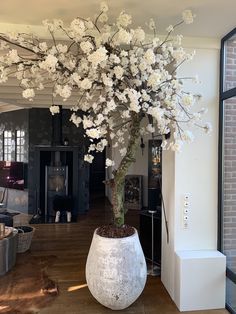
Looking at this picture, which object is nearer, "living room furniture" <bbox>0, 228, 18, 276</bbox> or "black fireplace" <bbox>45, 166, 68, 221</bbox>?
"living room furniture" <bbox>0, 228, 18, 276</bbox>

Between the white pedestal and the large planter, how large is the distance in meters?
0.46

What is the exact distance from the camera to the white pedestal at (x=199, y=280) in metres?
3.29

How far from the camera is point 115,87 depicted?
277cm

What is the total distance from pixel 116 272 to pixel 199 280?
948mm

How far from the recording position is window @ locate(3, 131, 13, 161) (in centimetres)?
877

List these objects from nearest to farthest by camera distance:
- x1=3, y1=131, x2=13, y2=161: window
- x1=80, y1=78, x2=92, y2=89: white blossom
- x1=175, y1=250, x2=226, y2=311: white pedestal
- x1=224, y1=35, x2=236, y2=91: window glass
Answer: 1. x1=80, y1=78, x2=92, y2=89: white blossom
2. x1=175, y1=250, x2=226, y2=311: white pedestal
3. x1=224, y1=35, x2=236, y2=91: window glass
4. x1=3, y1=131, x2=13, y2=161: window

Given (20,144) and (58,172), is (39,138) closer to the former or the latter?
(20,144)

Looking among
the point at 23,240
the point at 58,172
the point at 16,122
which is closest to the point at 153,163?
the point at 58,172

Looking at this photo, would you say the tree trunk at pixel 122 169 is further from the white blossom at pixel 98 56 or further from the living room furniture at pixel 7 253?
the living room furniture at pixel 7 253

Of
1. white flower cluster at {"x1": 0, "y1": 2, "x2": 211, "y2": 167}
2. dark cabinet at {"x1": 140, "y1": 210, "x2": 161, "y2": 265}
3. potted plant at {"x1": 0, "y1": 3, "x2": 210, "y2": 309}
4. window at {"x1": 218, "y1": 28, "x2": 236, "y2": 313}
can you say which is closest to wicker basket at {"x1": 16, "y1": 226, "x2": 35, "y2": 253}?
dark cabinet at {"x1": 140, "y1": 210, "x2": 161, "y2": 265}

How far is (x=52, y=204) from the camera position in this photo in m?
7.98

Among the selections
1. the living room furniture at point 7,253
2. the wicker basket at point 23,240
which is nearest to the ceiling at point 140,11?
the living room furniture at point 7,253

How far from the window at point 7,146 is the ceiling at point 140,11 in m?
6.07

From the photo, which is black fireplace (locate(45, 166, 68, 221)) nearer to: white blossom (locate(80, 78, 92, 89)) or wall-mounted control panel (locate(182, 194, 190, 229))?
wall-mounted control panel (locate(182, 194, 190, 229))
